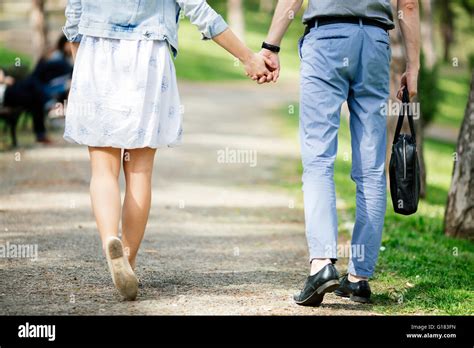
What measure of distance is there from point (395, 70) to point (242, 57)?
16.8 feet

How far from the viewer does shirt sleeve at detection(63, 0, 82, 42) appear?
16.3 ft

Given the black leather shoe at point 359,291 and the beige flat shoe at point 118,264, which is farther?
the black leather shoe at point 359,291

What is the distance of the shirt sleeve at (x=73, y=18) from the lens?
4.97 m

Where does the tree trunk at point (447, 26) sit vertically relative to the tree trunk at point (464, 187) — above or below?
above

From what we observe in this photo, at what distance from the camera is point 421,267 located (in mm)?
6316

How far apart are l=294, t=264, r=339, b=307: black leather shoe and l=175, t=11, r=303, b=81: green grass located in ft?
89.6

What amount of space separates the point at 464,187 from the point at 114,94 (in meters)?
3.76

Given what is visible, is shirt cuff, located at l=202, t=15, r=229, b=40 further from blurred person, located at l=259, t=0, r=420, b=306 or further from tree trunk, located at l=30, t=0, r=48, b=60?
tree trunk, located at l=30, t=0, r=48, b=60

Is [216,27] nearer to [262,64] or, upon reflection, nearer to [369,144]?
[262,64]

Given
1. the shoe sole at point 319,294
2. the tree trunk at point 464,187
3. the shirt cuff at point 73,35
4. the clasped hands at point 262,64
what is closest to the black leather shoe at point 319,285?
the shoe sole at point 319,294

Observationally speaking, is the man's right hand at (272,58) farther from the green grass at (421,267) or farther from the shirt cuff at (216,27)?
the green grass at (421,267)

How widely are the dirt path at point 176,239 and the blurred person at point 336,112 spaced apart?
365 millimetres

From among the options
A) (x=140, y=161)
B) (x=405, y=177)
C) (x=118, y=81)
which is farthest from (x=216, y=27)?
(x=405, y=177)

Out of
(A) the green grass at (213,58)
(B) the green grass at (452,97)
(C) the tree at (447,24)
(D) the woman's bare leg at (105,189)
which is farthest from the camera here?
(C) the tree at (447,24)
